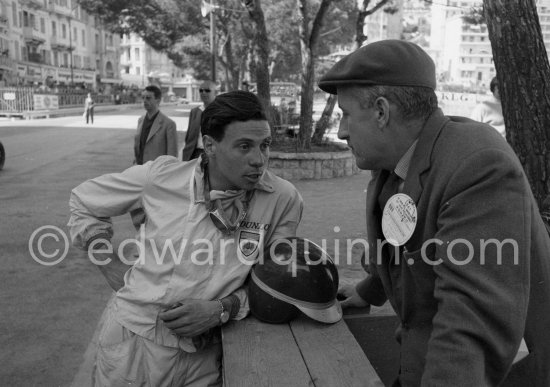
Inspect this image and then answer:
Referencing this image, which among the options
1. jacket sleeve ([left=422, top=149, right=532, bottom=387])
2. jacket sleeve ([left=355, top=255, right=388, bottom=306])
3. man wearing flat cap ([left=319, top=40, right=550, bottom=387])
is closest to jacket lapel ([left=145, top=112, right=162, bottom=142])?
jacket sleeve ([left=355, top=255, right=388, bottom=306])

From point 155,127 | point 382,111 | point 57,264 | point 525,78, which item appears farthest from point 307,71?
point 382,111

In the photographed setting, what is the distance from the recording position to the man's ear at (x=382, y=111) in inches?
60.5

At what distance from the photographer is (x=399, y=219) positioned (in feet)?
5.19

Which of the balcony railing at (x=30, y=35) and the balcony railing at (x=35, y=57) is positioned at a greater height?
→ the balcony railing at (x=30, y=35)

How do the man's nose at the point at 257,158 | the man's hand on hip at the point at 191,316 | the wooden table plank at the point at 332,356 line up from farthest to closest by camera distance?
1. the man's nose at the point at 257,158
2. the man's hand on hip at the point at 191,316
3. the wooden table plank at the point at 332,356

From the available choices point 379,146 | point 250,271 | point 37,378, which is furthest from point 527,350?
point 37,378

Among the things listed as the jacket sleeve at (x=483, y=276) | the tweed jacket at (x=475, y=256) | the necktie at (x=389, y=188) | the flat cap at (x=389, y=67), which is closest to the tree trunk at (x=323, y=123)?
the necktie at (x=389, y=188)

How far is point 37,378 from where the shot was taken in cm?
379

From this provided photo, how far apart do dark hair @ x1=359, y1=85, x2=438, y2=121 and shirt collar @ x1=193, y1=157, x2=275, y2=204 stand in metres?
0.84

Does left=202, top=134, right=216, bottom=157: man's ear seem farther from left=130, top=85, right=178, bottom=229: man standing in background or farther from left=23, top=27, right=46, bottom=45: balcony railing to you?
left=23, top=27, right=46, bottom=45: balcony railing

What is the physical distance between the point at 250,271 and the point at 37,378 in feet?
7.26

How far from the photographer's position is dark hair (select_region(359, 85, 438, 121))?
5.02 ft

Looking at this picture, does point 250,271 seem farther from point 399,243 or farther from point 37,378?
point 37,378

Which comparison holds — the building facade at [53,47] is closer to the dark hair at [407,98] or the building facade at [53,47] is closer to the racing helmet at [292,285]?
the racing helmet at [292,285]
